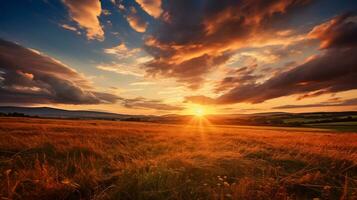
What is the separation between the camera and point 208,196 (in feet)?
12.0

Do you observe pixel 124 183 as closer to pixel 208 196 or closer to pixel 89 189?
pixel 89 189

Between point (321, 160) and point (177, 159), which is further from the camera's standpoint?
point (321, 160)

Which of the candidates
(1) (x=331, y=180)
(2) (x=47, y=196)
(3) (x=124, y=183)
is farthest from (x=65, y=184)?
(1) (x=331, y=180)

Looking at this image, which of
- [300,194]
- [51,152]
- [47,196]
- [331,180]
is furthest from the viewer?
[51,152]

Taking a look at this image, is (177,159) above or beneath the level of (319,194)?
above

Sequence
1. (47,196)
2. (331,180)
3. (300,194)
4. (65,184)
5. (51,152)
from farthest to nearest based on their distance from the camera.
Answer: (51,152) → (331,180) → (300,194) → (65,184) → (47,196)

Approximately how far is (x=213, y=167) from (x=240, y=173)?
0.75 m

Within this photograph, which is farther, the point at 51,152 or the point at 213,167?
the point at 51,152

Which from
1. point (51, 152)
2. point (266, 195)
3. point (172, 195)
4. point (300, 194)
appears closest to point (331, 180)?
point (300, 194)

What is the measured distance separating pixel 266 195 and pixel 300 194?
1225 mm

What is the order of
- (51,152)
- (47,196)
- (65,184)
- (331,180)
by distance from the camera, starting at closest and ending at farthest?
1. (47,196)
2. (65,184)
3. (331,180)
4. (51,152)

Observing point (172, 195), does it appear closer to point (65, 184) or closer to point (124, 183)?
point (124, 183)

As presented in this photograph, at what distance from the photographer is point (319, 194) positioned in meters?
4.29

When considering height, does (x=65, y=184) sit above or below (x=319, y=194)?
above
